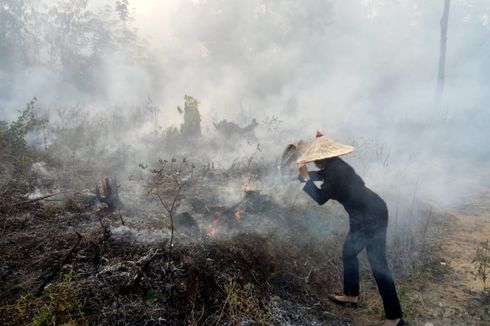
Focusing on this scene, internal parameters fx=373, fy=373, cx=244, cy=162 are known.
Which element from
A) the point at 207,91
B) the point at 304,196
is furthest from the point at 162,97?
the point at 304,196

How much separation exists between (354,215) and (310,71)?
14.2m

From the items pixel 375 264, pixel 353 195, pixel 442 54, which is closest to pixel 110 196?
pixel 353 195

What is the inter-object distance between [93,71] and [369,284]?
1240 cm

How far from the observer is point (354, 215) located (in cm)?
377

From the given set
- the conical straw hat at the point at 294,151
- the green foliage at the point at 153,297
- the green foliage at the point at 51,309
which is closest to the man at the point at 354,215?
the conical straw hat at the point at 294,151

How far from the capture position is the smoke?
42.4 ft

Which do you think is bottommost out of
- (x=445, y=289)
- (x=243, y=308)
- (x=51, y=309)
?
(x=445, y=289)

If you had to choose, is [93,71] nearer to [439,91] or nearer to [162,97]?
[162,97]

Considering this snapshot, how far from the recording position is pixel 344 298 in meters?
3.91

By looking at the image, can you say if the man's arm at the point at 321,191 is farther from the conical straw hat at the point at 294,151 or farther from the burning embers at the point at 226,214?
the burning embers at the point at 226,214

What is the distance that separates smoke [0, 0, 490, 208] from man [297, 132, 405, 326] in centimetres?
791

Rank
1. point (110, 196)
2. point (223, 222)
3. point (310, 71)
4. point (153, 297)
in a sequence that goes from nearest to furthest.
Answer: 1. point (153, 297)
2. point (223, 222)
3. point (110, 196)
4. point (310, 71)

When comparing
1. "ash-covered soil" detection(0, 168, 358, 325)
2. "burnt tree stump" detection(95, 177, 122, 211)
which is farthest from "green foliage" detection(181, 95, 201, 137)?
"burnt tree stump" detection(95, 177, 122, 211)

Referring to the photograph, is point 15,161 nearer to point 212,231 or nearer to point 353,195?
point 212,231
